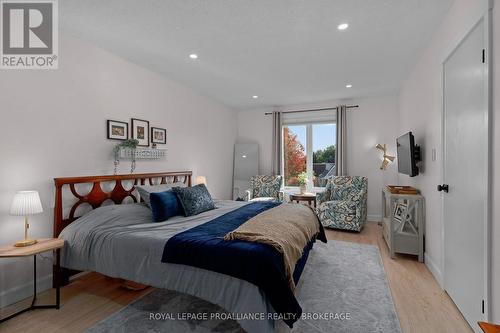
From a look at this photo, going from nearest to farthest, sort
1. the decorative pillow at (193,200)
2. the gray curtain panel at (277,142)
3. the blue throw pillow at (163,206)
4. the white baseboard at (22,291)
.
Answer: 1. the white baseboard at (22,291)
2. the blue throw pillow at (163,206)
3. the decorative pillow at (193,200)
4. the gray curtain panel at (277,142)

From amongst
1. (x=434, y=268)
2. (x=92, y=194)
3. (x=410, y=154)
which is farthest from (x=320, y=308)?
(x=92, y=194)

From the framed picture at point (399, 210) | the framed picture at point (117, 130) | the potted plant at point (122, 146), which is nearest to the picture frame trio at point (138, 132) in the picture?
the framed picture at point (117, 130)

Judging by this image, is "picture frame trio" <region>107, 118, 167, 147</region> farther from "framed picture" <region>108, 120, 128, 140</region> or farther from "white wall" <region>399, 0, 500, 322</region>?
"white wall" <region>399, 0, 500, 322</region>

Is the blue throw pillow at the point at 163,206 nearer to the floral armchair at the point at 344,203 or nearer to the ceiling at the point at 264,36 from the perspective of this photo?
the ceiling at the point at 264,36

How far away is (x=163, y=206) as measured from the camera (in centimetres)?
266

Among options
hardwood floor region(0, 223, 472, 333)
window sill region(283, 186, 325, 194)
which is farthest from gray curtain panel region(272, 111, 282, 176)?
hardwood floor region(0, 223, 472, 333)

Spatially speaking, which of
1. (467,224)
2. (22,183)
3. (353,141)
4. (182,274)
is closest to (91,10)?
(22,183)

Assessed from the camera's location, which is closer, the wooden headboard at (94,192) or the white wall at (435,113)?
the white wall at (435,113)

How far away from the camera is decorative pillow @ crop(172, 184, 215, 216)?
284 cm

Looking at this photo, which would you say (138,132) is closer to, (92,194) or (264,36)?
(92,194)

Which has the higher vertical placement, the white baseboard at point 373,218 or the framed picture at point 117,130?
the framed picture at point 117,130

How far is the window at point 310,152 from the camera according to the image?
18.0ft

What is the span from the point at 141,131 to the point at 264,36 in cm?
210

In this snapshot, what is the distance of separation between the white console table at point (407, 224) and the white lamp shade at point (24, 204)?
3.91 metres
